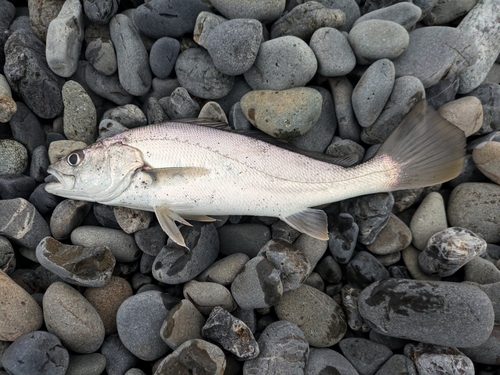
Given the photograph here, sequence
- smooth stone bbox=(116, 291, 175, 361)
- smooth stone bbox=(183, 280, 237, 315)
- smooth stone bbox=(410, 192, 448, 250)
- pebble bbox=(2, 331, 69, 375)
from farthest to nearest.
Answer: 1. smooth stone bbox=(410, 192, 448, 250)
2. smooth stone bbox=(183, 280, 237, 315)
3. smooth stone bbox=(116, 291, 175, 361)
4. pebble bbox=(2, 331, 69, 375)

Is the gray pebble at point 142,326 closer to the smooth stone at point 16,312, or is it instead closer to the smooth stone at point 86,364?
the smooth stone at point 86,364

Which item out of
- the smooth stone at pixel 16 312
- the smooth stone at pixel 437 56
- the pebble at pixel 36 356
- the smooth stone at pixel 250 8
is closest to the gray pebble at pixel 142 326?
the pebble at pixel 36 356

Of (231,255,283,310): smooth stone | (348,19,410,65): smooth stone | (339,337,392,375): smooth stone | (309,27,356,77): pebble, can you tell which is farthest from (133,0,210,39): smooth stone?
(339,337,392,375): smooth stone

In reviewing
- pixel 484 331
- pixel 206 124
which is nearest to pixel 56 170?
pixel 206 124

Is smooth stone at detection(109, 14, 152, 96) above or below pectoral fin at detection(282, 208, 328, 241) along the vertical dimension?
above

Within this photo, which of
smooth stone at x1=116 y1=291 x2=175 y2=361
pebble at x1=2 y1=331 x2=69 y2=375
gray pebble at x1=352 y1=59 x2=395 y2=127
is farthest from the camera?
gray pebble at x1=352 y1=59 x2=395 y2=127

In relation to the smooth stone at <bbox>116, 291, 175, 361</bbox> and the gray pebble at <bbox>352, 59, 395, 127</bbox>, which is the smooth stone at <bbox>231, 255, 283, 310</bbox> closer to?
the smooth stone at <bbox>116, 291, 175, 361</bbox>

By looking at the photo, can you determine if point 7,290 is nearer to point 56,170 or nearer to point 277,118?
point 56,170
